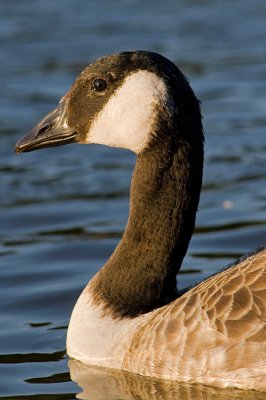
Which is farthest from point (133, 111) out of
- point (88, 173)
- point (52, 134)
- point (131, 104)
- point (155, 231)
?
point (88, 173)

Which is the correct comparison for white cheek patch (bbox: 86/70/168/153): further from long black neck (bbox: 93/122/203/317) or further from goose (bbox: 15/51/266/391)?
long black neck (bbox: 93/122/203/317)

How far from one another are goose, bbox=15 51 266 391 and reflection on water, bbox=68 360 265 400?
69mm

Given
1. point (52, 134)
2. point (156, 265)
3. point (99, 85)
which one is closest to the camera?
point (99, 85)

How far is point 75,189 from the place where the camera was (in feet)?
50.5

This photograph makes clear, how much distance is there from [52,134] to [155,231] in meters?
1.21

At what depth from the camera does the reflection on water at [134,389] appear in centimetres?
920

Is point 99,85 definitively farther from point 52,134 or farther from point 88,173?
point 88,173

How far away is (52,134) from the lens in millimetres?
10188

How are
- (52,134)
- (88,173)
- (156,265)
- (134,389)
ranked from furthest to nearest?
(88,173)
(52,134)
(156,265)
(134,389)

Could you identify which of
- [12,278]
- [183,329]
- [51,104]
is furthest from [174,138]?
[51,104]

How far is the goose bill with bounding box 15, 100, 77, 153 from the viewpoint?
400 inches

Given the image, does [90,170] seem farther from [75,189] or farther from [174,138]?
[174,138]

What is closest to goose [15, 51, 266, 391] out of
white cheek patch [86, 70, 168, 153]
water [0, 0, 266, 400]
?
white cheek patch [86, 70, 168, 153]

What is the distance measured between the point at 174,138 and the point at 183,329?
1498 mm
